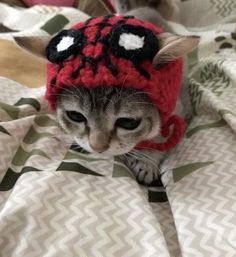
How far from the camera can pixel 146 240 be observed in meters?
0.75

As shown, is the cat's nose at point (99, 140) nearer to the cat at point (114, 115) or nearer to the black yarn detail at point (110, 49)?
the cat at point (114, 115)

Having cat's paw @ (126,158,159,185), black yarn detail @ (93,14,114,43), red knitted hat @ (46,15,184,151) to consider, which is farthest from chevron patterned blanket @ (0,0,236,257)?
black yarn detail @ (93,14,114,43)

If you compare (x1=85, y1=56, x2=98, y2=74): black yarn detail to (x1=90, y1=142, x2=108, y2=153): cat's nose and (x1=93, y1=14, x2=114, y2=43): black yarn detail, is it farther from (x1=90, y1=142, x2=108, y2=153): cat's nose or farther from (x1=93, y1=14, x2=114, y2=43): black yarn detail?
(x1=90, y1=142, x2=108, y2=153): cat's nose

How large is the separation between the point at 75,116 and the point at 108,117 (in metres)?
0.09

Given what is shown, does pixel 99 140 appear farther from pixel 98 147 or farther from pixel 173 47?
pixel 173 47

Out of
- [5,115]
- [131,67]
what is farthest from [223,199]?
[5,115]

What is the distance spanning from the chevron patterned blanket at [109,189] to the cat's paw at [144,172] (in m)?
0.02

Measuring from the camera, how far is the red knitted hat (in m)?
0.82

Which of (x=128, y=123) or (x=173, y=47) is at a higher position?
(x=173, y=47)

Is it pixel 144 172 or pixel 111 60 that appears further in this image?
pixel 144 172

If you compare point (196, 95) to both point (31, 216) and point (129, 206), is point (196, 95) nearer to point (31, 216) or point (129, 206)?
point (129, 206)

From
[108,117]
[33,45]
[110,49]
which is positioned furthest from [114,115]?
[33,45]

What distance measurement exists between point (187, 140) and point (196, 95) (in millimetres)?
169

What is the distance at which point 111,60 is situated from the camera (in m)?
0.82
